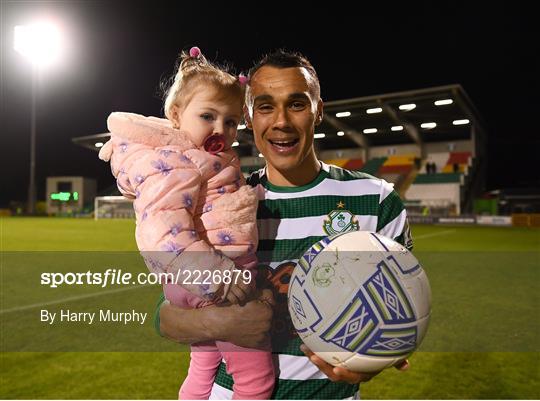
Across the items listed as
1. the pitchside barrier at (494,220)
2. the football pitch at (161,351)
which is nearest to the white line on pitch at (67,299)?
the football pitch at (161,351)

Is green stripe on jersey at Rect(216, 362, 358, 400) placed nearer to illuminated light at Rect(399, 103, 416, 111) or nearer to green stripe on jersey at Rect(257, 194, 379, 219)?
green stripe on jersey at Rect(257, 194, 379, 219)

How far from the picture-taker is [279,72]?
1504mm

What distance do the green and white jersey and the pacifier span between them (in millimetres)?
240

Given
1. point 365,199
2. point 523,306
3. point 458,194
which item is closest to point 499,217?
point 458,194

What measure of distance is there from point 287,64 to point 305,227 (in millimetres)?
583

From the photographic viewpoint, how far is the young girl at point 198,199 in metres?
1.32

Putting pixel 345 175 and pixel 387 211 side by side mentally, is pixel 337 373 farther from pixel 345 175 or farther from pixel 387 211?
pixel 345 175

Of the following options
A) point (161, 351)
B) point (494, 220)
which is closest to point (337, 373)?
point (161, 351)

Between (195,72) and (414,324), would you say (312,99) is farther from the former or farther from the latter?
(414,324)

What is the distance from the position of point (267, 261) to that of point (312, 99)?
596 mm

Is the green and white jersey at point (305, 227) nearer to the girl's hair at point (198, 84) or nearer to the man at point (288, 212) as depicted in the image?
the man at point (288, 212)

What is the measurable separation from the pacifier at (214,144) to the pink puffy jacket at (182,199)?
0.06 feet

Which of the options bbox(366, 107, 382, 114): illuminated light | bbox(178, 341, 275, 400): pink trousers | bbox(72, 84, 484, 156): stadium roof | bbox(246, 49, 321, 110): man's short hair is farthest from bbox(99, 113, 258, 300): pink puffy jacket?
bbox(366, 107, 382, 114): illuminated light

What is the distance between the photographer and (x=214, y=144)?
1455mm
